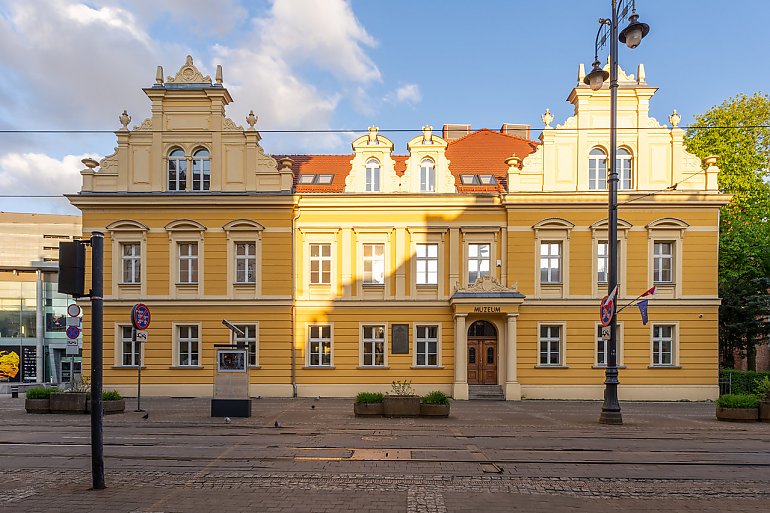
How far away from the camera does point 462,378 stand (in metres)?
25.3

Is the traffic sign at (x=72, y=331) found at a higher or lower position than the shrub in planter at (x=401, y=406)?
higher

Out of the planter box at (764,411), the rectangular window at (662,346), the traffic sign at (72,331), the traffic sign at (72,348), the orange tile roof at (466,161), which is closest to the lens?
the planter box at (764,411)

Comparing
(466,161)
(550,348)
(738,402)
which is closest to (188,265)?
(466,161)

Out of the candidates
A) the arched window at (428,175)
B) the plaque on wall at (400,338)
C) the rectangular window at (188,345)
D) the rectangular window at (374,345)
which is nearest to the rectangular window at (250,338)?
the rectangular window at (188,345)

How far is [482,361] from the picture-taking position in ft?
85.5

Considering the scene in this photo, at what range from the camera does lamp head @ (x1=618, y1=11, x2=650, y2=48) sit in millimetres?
15000

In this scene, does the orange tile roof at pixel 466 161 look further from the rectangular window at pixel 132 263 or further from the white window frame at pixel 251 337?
the rectangular window at pixel 132 263

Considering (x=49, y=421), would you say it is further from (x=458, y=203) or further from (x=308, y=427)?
(x=458, y=203)

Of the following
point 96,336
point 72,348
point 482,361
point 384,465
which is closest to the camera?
point 96,336

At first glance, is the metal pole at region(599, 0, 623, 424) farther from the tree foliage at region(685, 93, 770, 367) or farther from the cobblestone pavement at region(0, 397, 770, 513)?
the tree foliage at region(685, 93, 770, 367)

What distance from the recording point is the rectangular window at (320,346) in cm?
2639

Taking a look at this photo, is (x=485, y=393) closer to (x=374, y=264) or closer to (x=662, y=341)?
(x=374, y=264)

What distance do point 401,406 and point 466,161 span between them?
15.3m

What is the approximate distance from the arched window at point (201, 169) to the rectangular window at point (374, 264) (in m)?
7.76
